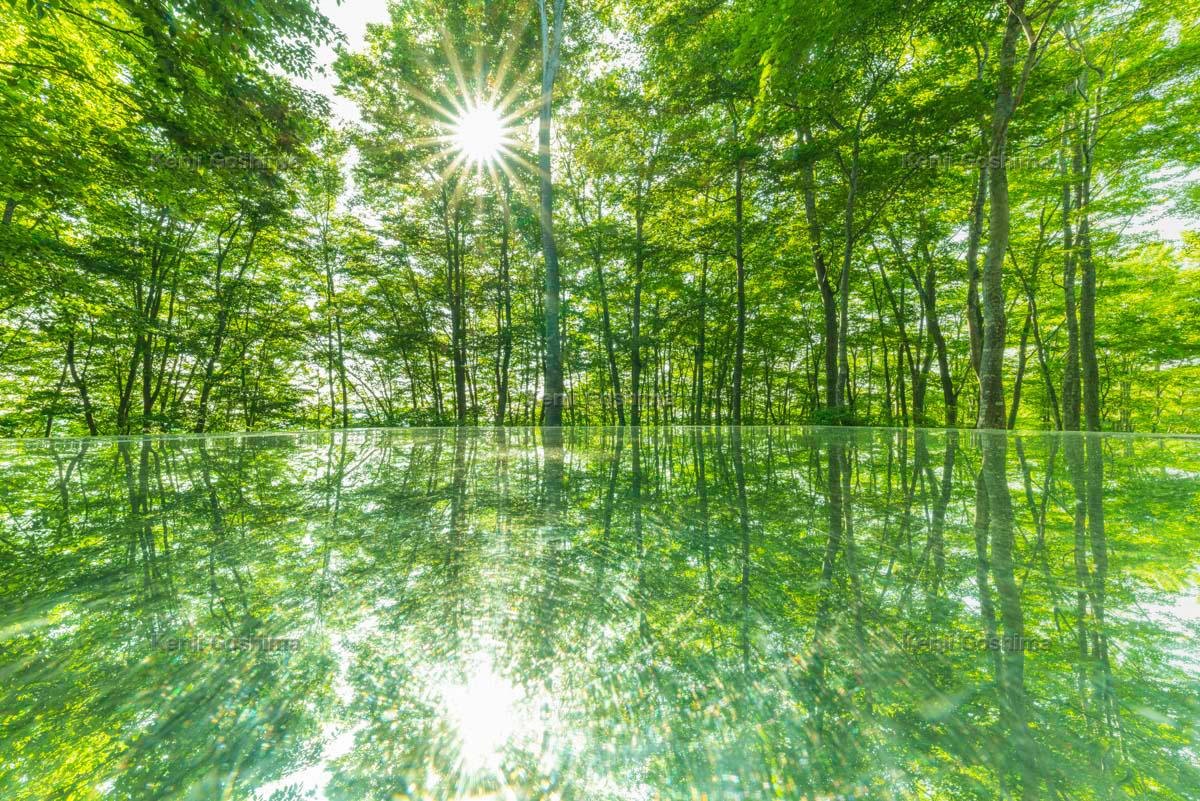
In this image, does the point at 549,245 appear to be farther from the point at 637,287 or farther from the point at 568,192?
the point at 568,192

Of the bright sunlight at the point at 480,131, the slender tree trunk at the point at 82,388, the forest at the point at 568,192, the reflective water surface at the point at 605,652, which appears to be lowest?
the reflective water surface at the point at 605,652

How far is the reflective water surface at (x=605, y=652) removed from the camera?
0.43 metres

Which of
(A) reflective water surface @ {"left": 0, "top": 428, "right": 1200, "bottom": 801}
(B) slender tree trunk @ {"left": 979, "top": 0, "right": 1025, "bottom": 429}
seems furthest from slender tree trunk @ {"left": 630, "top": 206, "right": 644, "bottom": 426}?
(A) reflective water surface @ {"left": 0, "top": 428, "right": 1200, "bottom": 801}

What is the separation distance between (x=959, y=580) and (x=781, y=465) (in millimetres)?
1533

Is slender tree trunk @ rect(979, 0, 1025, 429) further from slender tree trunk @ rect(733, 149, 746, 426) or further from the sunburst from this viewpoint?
the sunburst

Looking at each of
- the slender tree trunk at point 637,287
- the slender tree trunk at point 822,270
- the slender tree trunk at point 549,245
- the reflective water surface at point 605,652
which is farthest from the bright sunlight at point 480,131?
the reflective water surface at point 605,652

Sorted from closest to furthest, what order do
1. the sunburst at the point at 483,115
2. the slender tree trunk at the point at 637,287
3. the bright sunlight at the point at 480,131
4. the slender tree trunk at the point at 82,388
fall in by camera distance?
1. the sunburst at the point at 483,115
2. the bright sunlight at the point at 480,131
3. the slender tree trunk at the point at 637,287
4. the slender tree trunk at the point at 82,388

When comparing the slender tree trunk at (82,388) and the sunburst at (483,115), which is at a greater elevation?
the sunburst at (483,115)

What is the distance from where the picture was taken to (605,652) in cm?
64

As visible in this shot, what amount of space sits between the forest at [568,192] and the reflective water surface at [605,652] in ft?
12.7

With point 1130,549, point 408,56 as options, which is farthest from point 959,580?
point 408,56

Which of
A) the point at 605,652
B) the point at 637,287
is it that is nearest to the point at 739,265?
the point at 637,287

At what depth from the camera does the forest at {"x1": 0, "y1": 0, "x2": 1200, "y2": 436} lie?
425 centimetres

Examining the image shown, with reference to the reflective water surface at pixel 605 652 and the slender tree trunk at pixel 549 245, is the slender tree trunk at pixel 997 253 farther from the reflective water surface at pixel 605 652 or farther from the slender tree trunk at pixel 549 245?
the slender tree trunk at pixel 549 245
